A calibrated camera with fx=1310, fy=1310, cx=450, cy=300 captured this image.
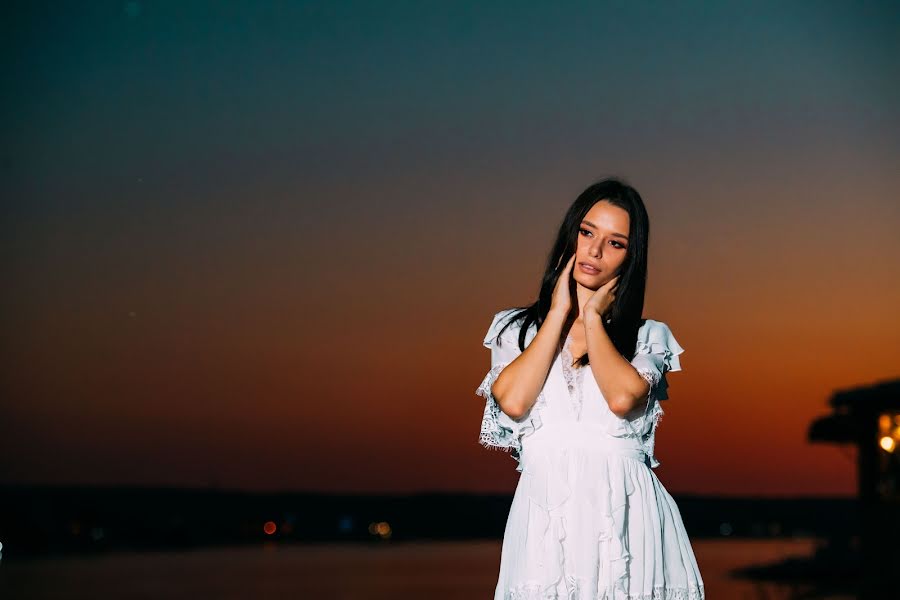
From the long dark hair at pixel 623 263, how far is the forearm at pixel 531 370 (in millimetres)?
153

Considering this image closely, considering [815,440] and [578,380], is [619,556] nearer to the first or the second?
[578,380]

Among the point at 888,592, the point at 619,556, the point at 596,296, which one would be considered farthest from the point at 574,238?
the point at 888,592

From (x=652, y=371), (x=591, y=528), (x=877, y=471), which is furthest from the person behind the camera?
(x=877, y=471)

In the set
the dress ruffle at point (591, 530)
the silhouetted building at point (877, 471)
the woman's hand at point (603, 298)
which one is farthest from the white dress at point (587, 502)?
the silhouetted building at point (877, 471)

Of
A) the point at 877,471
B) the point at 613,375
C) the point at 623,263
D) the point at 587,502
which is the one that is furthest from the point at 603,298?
the point at 877,471

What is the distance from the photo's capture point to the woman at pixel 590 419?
9.43ft

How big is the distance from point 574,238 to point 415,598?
1596 inches

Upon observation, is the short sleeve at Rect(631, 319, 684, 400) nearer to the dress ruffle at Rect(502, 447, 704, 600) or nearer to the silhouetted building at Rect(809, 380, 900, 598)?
the dress ruffle at Rect(502, 447, 704, 600)

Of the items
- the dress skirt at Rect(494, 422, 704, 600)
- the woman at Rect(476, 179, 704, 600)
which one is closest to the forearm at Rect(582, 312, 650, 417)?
the woman at Rect(476, 179, 704, 600)

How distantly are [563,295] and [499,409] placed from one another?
31 cm

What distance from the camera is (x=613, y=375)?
114 inches

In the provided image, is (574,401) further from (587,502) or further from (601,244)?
(601,244)

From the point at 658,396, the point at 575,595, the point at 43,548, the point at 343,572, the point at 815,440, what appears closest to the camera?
the point at 575,595

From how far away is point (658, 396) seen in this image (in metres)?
3.05
